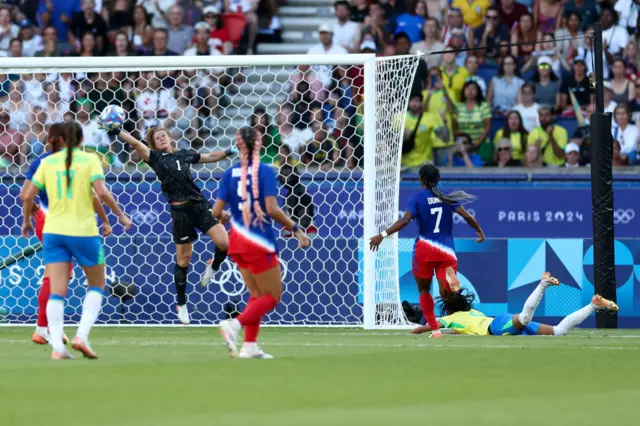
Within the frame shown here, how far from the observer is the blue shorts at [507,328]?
48.5 ft

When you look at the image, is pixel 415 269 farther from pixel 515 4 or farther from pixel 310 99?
pixel 515 4

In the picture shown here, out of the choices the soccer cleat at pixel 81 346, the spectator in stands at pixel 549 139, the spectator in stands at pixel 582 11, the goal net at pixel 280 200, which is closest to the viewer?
the soccer cleat at pixel 81 346

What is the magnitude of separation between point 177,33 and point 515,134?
19.1ft

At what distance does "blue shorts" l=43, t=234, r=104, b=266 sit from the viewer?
10.6 m

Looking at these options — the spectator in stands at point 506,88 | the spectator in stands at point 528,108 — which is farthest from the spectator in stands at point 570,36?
the spectator in stands at point 528,108

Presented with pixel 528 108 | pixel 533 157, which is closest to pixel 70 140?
pixel 533 157

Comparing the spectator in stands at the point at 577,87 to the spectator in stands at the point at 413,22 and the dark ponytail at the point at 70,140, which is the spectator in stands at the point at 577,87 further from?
the dark ponytail at the point at 70,140

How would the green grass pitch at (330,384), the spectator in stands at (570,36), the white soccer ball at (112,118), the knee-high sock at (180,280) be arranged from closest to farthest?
the green grass pitch at (330,384) → the white soccer ball at (112,118) → the knee-high sock at (180,280) → the spectator in stands at (570,36)

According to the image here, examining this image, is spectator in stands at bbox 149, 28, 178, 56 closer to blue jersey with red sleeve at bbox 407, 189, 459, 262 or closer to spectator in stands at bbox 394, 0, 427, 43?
spectator in stands at bbox 394, 0, 427, 43

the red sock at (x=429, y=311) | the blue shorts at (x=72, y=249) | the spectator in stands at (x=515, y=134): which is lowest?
the red sock at (x=429, y=311)

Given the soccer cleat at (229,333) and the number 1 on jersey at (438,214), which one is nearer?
the soccer cleat at (229,333)

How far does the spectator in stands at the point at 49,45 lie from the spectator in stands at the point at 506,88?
22.9ft

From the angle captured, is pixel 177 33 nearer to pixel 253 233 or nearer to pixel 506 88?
pixel 506 88

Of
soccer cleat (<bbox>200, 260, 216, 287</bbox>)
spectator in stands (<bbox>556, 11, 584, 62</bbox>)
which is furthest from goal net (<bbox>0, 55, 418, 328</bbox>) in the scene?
spectator in stands (<bbox>556, 11, 584, 62</bbox>)
